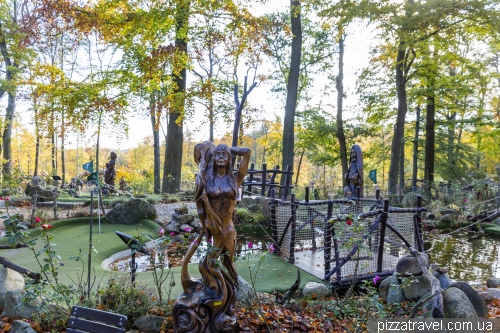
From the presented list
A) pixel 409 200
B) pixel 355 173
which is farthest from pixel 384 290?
pixel 409 200

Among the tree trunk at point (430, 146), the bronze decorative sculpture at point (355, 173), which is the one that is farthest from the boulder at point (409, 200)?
the bronze decorative sculpture at point (355, 173)

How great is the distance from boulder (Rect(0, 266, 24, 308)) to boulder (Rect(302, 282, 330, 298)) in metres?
4.00

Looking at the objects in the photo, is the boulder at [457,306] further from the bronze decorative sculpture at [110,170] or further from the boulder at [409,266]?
the bronze decorative sculpture at [110,170]

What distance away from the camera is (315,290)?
473 cm

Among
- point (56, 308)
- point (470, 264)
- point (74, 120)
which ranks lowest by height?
point (470, 264)

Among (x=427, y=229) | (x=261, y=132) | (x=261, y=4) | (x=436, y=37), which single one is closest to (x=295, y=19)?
(x=261, y=4)

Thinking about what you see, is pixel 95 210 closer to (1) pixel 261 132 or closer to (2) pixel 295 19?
(2) pixel 295 19

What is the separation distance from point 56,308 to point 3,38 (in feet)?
62.4

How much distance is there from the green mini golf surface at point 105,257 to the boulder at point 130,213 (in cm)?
25

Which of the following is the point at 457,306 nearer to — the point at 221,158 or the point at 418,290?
the point at 418,290

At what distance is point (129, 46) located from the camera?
1230 centimetres

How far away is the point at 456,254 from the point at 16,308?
902 centimetres

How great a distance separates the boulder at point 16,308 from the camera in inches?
136

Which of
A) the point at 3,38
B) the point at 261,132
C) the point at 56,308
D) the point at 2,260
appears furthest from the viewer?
the point at 261,132
